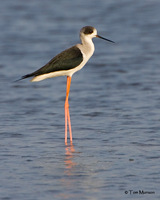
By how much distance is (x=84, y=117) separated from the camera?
→ 30.3 ft

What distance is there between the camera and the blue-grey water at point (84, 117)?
6027 mm

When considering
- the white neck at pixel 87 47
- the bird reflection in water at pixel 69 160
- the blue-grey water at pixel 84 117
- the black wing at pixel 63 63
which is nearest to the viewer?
the blue-grey water at pixel 84 117

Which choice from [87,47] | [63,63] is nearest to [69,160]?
[63,63]

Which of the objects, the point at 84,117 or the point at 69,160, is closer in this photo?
the point at 69,160

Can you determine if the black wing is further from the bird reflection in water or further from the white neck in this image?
the bird reflection in water

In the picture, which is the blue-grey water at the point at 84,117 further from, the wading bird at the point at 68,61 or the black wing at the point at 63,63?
the black wing at the point at 63,63

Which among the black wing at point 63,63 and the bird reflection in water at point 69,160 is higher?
the black wing at point 63,63

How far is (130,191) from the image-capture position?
228 inches

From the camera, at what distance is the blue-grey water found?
19.8ft

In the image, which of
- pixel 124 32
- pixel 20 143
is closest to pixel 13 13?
pixel 124 32

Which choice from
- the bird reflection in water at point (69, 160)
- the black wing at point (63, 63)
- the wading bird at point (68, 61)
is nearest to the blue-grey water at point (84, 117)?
the bird reflection in water at point (69, 160)

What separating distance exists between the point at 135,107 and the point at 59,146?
239 centimetres

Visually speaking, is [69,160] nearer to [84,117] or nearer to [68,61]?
[68,61]

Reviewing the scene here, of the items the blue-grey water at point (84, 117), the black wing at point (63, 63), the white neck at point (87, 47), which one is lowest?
the blue-grey water at point (84, 117)
